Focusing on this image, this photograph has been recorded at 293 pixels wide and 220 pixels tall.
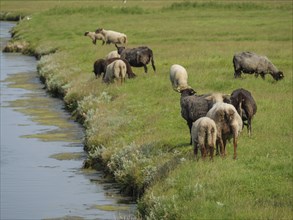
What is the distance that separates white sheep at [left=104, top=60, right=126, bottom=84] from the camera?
31.4m

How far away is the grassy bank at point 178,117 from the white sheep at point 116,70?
0.56 metres

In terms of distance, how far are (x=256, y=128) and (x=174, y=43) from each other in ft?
92.5

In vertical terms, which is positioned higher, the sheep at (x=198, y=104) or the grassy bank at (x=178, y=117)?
the sheep at (x=198, y=104)

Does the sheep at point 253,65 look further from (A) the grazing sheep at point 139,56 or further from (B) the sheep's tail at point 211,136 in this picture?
(B) the sheep's tail at point 211,136

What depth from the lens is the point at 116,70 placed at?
1237 inches

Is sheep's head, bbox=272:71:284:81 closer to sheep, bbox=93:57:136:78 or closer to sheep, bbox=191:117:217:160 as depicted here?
sheep, bbox=93:57:136:78

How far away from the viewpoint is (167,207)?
14828mm

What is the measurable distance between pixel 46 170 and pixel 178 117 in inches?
170

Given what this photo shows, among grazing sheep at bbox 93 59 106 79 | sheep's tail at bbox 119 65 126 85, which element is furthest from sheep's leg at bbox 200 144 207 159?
grazing sheep at bbox 93 59 106 79

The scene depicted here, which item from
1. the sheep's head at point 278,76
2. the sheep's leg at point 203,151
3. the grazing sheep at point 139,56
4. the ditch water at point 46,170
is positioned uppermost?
the sheep's leg at point 203,151

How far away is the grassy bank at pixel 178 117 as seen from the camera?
15.2 meters

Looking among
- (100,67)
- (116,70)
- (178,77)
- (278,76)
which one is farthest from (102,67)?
(278,76)

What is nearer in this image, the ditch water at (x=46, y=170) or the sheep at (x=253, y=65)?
the ditch water at (x=46, y=170)

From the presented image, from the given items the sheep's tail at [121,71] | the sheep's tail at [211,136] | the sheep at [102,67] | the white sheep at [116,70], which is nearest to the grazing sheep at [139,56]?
the sheep at [102,67]
